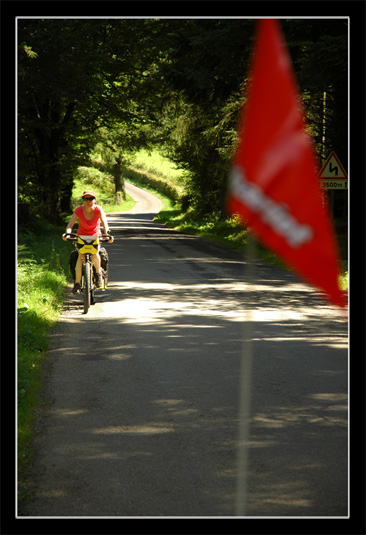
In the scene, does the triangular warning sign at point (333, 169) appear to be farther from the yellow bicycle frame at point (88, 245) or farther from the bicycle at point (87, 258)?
the yellow bicycle frame at point (88, 245)

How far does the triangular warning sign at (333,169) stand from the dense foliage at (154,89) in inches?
53.7

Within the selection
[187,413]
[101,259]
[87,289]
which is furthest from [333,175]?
[187,413]

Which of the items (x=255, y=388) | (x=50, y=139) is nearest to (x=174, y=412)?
(x=255, y=388)

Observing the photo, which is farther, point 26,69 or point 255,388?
point 26,69

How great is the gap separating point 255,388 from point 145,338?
2775 mm

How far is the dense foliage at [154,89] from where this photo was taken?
52.5ft

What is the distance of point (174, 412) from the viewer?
602cm

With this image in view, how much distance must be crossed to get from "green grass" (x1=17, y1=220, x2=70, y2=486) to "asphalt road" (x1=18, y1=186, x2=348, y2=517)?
15 centimetres

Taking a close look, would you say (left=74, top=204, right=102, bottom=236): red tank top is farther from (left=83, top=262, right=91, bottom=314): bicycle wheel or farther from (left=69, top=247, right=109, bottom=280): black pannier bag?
(left=83, top=262, right=91, bottom=314): bicycle wheel

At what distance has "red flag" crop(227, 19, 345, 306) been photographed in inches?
98.3

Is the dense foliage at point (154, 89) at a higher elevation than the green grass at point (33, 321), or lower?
higher

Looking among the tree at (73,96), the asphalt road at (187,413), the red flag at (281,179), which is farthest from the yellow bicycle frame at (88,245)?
the red flag at (281,179)
